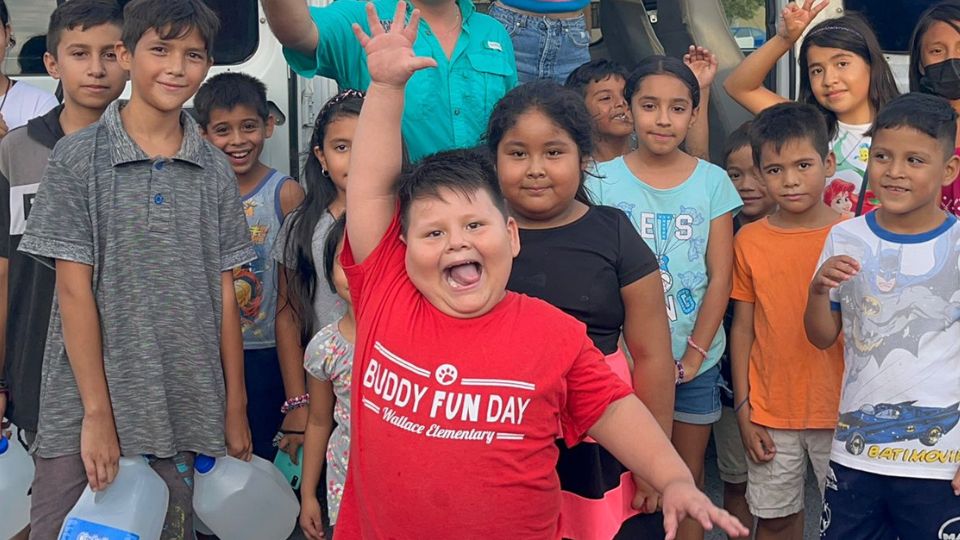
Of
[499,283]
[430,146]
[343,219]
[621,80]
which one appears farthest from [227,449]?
[621,80]

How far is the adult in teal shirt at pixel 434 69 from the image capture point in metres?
2.89

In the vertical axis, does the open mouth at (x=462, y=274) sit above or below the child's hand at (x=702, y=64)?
below

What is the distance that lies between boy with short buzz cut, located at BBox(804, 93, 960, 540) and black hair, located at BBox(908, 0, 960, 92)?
87cm

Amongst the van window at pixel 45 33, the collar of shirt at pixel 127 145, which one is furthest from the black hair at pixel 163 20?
the van window at pixel 45 33

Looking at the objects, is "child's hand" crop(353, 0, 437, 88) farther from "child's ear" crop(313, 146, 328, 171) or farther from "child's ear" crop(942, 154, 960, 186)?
"child's ear" crop(942, 154, 960, 186)

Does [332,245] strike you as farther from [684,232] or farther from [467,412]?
[467,412]

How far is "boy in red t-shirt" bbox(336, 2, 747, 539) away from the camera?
6.16 ft

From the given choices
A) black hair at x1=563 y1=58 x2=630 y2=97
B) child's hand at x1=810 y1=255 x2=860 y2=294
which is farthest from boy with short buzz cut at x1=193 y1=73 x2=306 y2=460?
child's hand at x1=810 y1=255 x2=860 y2=294

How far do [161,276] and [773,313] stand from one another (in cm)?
177

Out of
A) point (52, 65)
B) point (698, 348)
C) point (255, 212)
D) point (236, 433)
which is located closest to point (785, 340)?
point (698, 348)

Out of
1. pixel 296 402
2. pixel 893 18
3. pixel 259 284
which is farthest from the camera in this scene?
pixel 893 18

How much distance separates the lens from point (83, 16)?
10.0 ft

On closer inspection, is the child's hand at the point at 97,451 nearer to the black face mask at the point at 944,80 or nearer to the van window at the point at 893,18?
the black face mask at the point at 944,80

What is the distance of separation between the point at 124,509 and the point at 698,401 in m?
1.68
